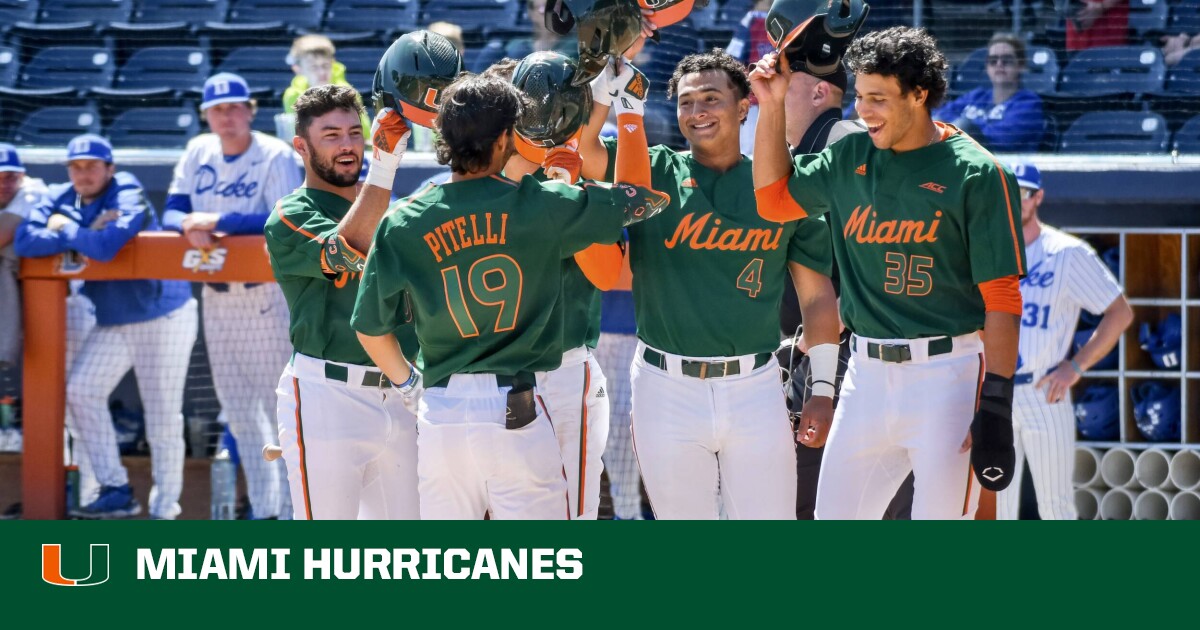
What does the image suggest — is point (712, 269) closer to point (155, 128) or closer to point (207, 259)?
point (207, 259)

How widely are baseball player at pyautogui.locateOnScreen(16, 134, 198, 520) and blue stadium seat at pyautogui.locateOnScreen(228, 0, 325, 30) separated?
3457mm

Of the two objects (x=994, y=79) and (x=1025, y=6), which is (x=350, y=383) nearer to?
(x=994, y=79)

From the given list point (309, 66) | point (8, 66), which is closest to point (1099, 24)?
point (309, 66)

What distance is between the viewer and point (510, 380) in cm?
310

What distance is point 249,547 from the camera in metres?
2.86

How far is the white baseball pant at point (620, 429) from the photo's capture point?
5.32 metres

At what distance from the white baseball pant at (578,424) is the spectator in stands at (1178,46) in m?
4.87

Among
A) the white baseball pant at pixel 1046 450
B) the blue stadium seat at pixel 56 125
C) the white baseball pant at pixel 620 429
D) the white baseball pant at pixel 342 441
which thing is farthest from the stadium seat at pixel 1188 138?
the blue stadium seat at pixel 56 125

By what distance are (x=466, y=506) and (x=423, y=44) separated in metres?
1.17

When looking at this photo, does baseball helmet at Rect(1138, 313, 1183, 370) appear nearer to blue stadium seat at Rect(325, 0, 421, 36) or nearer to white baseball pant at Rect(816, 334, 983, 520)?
white baseball pant at Rect(816, 334, 983, 520)

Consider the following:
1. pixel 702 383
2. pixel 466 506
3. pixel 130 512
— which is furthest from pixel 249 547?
pixel 130 512

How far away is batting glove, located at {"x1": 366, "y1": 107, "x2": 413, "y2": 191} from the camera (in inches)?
→ 133

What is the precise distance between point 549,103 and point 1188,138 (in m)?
4.65

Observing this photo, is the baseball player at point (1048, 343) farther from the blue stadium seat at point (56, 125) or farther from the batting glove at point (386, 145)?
the blue stadium seat at point (56, 125)
